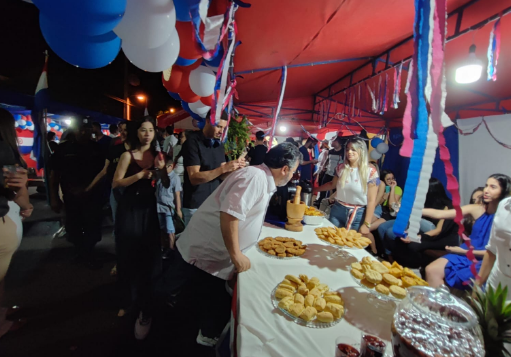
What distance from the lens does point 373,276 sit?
4.19 ft

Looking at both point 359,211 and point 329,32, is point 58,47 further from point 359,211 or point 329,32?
point 359,211

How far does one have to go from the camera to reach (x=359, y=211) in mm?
2865

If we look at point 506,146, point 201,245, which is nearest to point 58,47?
point 201,245

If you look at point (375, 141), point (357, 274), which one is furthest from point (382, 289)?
point (375, 141)

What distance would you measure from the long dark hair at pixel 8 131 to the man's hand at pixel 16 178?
21 cm

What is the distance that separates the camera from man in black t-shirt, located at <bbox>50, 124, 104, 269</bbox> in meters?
2.98

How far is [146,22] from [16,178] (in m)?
1.49

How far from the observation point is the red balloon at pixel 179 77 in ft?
10.4

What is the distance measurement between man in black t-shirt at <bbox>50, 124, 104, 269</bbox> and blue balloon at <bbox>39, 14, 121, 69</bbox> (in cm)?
181

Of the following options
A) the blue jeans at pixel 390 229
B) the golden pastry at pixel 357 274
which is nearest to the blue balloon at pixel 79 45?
the golden pastry at pixel 357 274

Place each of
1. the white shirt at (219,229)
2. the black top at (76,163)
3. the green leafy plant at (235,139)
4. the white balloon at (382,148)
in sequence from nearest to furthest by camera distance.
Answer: the white shirt at (219,229), the black top at (76,163), the green leafy plant at (235,139), the white balloon at (382,148)

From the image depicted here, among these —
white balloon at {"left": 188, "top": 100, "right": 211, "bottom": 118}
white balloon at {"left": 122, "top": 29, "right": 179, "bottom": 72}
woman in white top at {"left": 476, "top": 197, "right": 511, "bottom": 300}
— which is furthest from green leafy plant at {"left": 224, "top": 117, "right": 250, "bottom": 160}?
woman in white top at {"left": 476, "top": 197, "right": 511, "bottom": 300}

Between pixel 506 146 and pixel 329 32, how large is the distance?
5.01 meters

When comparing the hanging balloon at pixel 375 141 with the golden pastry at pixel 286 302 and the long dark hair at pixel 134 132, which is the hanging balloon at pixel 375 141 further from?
the golden pastry at pixel 286 302
